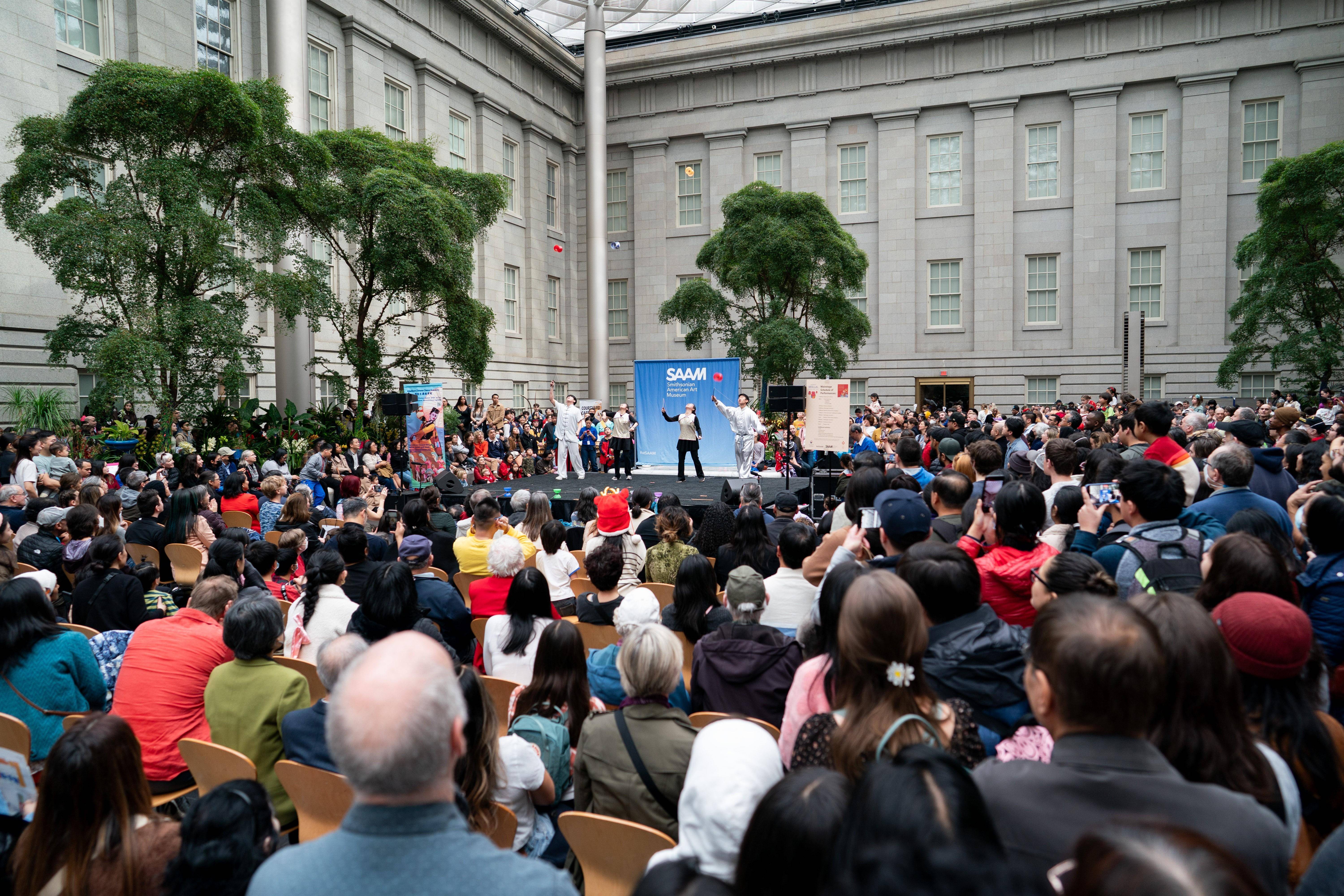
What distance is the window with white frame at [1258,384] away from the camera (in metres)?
23.3

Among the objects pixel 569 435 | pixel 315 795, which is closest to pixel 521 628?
pixel 315 795

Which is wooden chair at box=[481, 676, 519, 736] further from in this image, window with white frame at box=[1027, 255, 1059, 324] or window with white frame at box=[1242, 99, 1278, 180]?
window with white frame at box=[1242, 99, 1278, 180]

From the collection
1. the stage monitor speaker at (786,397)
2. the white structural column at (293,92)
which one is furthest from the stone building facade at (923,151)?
the stage monitor speaker at (786,397)

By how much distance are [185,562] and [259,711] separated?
13.3 ft

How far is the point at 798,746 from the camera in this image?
2.09 m

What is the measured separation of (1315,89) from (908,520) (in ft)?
90.8

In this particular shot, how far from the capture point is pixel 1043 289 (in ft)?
83.4

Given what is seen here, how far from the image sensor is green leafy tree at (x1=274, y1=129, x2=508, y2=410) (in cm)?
1465

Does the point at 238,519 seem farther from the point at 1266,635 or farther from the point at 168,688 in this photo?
the point at 1266,635

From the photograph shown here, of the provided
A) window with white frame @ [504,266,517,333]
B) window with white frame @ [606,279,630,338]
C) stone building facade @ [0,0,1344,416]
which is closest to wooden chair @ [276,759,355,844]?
stone building facade @ [0,0,1344,416]

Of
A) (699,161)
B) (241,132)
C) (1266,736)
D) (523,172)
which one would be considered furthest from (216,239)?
(699,161)

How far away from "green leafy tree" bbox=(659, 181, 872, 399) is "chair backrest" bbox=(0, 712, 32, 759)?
17306mm

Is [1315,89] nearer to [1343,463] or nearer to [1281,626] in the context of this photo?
[1343,463]

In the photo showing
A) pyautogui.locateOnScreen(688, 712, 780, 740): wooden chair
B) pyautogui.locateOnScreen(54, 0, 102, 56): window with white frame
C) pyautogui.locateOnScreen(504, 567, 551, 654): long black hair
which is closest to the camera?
pyautogui.locateOnScreen(688, 712, 780, 740): wooden chair
